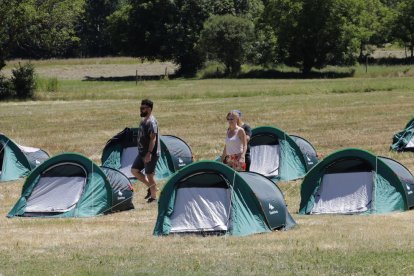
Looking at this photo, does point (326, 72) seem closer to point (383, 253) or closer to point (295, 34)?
point (295, 34)

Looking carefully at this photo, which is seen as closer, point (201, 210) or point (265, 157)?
point (201, 210)

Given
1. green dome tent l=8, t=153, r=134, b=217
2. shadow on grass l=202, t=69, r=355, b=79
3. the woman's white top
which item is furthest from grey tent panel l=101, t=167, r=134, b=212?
shadow on grass l=202, t=69, r=355, b=79

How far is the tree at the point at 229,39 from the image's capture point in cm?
7469

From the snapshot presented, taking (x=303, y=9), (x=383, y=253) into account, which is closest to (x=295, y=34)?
(x=303, y=9)

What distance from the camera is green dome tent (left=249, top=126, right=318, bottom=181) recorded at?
19.8 metres

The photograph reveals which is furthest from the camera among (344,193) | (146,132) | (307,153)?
(307,153)

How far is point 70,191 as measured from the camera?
1606cm

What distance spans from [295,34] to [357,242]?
65447 mm

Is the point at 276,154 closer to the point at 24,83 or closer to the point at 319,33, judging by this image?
the point at 24,83

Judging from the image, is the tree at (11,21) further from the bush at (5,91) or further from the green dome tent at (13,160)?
the green dome tent at (13,160)

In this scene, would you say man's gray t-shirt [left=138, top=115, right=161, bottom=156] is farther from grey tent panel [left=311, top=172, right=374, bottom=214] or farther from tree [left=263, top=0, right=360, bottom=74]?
tree [left=263, top=0, right=360, bottom=74]

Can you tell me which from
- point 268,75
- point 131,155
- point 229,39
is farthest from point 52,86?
point 131,155

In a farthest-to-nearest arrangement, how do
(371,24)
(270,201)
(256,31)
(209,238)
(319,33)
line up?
(371,24), (256,31), (319,33), (270,201), (209,238)

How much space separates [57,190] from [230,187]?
13.6 ft
